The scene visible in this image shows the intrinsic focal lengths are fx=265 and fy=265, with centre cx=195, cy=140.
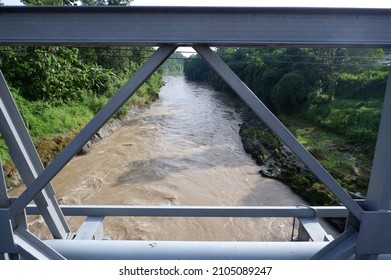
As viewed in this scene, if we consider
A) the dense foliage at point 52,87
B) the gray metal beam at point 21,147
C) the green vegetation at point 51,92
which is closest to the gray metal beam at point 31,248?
the gray metal beam at point 21,147

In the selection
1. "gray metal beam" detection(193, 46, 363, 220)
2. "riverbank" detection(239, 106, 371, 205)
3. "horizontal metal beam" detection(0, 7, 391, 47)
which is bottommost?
"riverbank" detection(239, 106, 371, 205)

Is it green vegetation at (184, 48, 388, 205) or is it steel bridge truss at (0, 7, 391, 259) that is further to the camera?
green vegetation at (184, 48, 388, 205)

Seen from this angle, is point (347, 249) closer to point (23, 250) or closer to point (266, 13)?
point (266, 13)

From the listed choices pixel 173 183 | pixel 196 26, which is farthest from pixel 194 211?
pixel 173 183

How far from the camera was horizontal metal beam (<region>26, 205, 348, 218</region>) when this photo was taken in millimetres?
2416

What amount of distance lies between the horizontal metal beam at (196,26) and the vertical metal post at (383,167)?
375 mm

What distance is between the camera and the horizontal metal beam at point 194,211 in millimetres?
2416

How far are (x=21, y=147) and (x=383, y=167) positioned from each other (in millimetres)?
2293

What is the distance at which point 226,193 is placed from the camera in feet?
25.0

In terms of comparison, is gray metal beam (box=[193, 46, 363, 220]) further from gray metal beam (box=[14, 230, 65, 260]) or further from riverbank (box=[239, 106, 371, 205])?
riverbank (box=[239, 106, 371, 205])

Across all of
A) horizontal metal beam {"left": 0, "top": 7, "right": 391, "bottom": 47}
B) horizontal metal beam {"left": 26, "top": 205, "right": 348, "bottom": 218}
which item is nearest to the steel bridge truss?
horizontal metal beam {"left": 0, "top": 7, "right": 391, "bottom": 47}

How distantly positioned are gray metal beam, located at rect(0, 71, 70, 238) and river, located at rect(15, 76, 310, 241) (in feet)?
12.4

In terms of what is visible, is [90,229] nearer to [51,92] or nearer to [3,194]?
[3,194]

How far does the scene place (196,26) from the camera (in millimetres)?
1490
